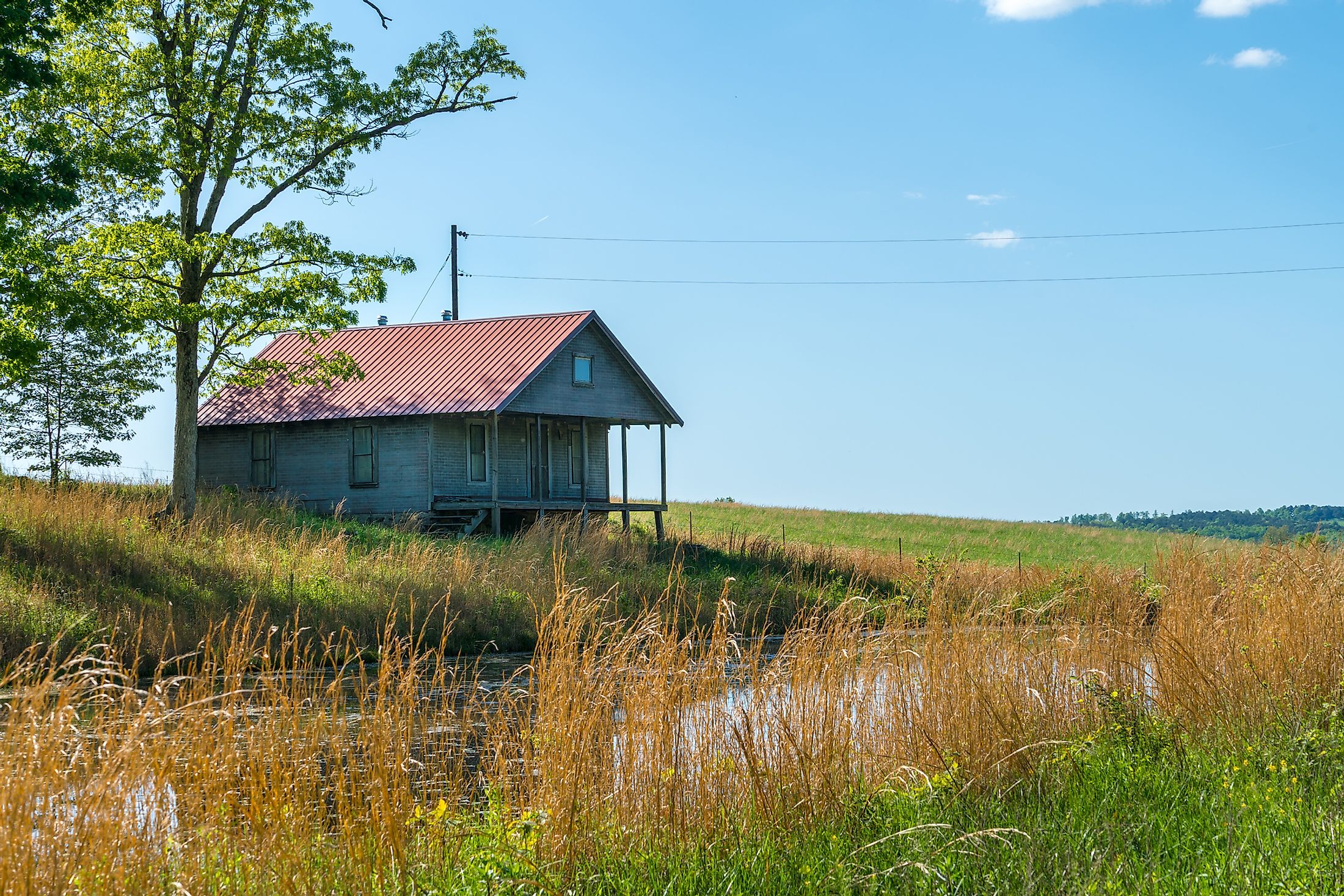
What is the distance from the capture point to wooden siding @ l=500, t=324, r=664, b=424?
31047 mm

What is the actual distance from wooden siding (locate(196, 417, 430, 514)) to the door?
10.8 ft

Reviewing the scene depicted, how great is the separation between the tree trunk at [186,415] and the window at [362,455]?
6.53 meters

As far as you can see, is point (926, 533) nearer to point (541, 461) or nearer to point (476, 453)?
point (541, 461)

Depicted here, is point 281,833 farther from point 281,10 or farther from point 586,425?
point 586,425

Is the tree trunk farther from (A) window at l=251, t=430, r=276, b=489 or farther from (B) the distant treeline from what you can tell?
(B) the distant treeline

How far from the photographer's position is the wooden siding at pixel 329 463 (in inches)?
1203

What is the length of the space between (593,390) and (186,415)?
37.2ft

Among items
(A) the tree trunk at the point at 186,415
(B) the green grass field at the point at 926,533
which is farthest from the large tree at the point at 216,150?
(B) the green grass field at the point at 926,533

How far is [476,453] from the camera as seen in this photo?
1241 inches

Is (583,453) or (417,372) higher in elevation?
(417,372)

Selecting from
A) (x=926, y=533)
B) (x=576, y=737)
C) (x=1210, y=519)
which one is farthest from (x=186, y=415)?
(x=1210, y=519)

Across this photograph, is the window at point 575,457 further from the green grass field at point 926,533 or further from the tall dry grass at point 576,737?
the tall dry grass at point 576,737

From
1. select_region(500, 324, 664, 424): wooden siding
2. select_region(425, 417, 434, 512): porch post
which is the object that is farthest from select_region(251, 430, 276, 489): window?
select_region(500, 324, 664, 424): wooden siding

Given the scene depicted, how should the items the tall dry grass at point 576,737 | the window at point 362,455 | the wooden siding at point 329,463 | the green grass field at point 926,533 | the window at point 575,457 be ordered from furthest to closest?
the green grass field at point 926,533
the window at point 575,457
the window at point 362,455
the wooden siding at point 329,463
the tall dry grass at point 576,737
